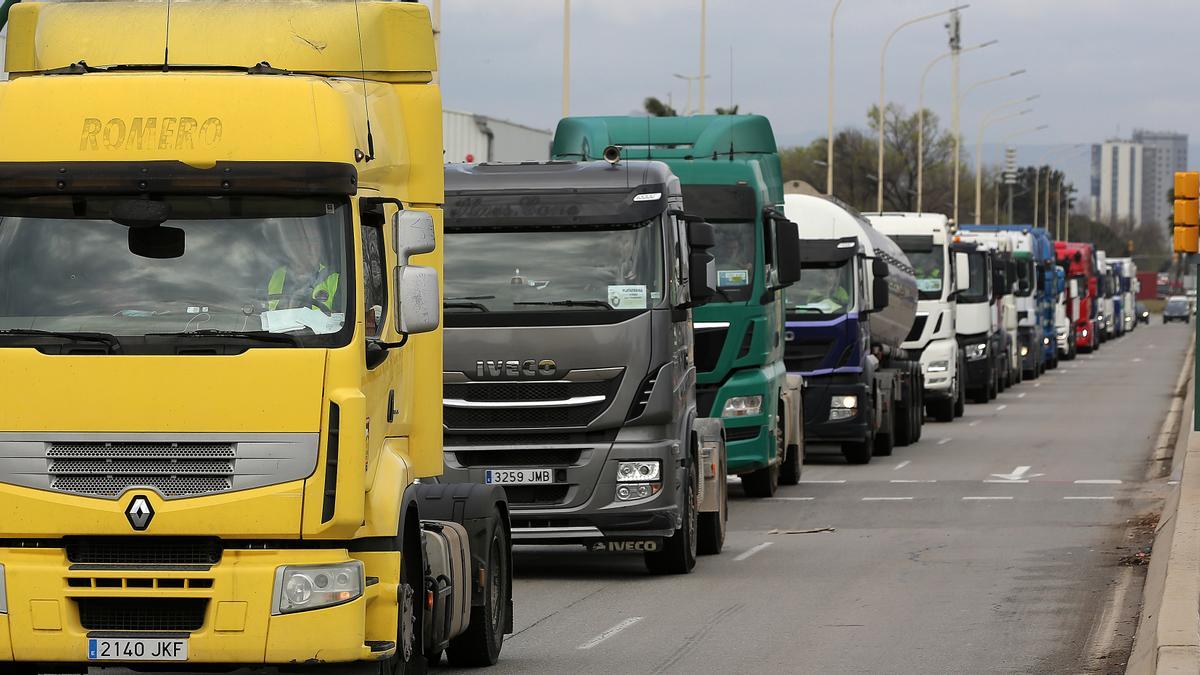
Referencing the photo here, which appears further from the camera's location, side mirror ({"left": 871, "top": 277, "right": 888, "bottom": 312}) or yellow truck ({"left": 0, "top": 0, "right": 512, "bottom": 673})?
side mirror ({"left": 871, "top": 277, "right": 888, "bottom": 312})

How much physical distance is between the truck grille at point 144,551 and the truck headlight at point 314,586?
0.97ft

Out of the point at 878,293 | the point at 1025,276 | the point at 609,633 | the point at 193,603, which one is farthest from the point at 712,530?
the point at 1025,276

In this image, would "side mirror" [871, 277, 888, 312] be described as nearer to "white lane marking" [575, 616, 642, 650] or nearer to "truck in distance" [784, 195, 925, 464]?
"truck in distance" [784, 195, 925, 464]

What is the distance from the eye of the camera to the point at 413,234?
30.5 feet

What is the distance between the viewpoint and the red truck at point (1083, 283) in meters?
75.5

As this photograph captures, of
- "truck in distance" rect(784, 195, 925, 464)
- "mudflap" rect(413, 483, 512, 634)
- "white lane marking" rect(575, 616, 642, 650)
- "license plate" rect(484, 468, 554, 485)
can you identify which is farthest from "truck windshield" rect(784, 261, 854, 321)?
"mudflap" rect(413, 483, 512, 634)

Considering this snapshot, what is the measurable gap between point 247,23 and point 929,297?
27.2 metres

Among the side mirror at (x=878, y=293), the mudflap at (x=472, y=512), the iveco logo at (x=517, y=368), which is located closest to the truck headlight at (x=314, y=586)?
the mudflap at (x=472, y=512)

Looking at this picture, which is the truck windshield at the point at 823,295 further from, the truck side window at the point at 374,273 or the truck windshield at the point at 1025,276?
the truck windshield at the point at 1025,276

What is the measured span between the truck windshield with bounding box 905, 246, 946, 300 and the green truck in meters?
15.5

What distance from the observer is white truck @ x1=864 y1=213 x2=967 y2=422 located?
36.3 meters

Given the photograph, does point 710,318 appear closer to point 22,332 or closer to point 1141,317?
point 22,332

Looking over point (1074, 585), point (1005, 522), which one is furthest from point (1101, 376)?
point (1074, 585)

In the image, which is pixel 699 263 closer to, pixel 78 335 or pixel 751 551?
pixel 751 551
